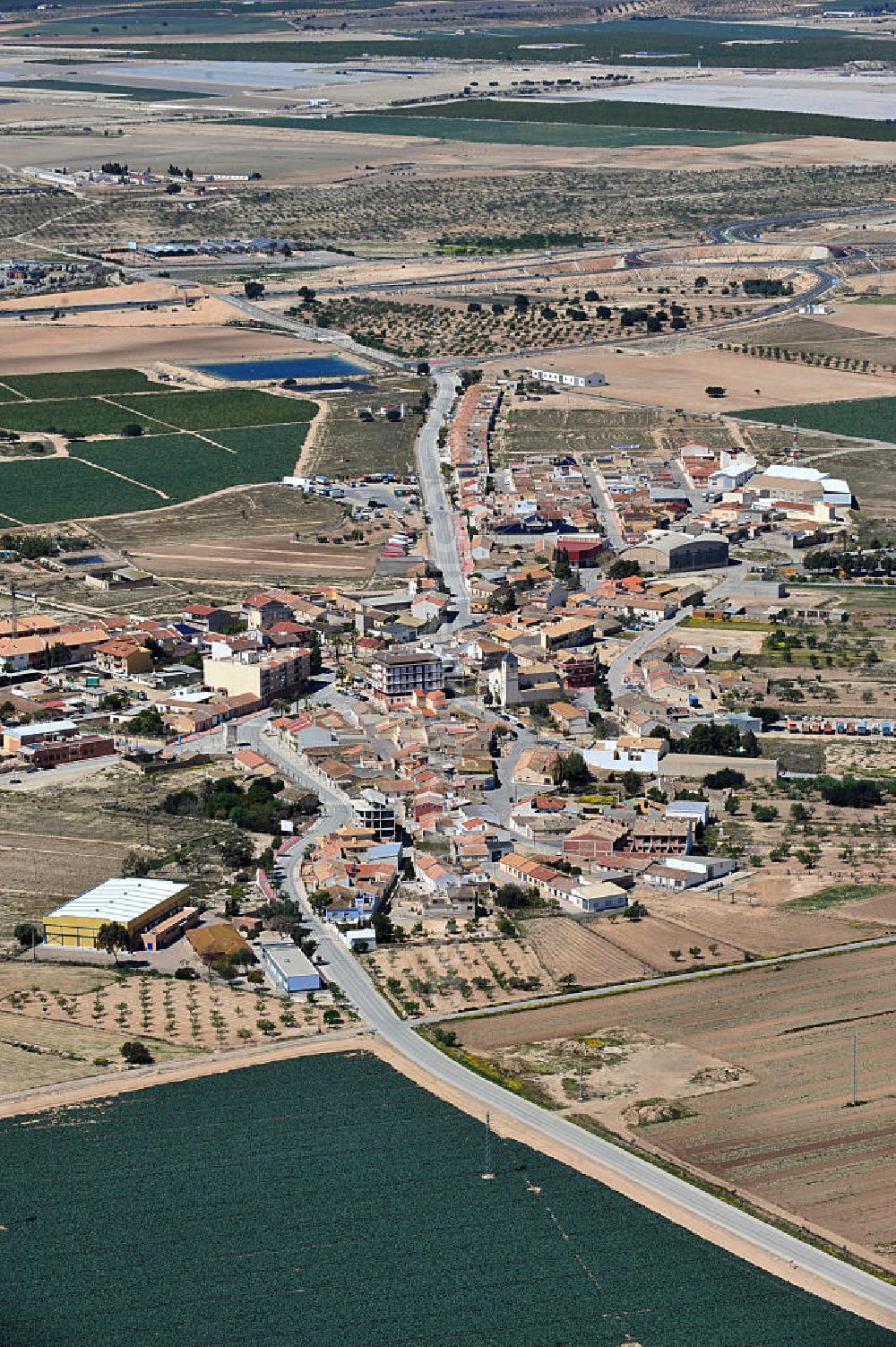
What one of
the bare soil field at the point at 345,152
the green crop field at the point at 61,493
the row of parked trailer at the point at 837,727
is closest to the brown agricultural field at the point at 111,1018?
→ the row of parked trailer at the point at 837,727

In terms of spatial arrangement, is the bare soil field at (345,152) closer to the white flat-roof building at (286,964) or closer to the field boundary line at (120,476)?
the field boundary line at (120,476)

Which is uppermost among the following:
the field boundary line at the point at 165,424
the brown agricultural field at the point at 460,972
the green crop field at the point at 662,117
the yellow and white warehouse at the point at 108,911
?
the green crop field at the point at 662,117

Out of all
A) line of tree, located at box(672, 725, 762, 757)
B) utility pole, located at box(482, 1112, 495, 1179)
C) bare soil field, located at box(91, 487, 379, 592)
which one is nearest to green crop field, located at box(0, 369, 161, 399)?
bare soil field, located at box(91, 487, 379, 592)

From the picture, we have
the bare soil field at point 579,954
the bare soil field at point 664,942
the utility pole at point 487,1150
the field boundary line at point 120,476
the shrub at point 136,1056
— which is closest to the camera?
the utility pole at point 487,1150

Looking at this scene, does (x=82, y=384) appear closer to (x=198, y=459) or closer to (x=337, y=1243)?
(x=198, y=459)

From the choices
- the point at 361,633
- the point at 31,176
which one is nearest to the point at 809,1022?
the point at 361,633

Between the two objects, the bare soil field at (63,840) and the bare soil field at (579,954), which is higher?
the bare soil field at (63,840)

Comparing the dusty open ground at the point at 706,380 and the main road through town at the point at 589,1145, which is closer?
the main road through town at the point at 589,1145

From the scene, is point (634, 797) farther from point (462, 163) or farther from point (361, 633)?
point (462, 163)
